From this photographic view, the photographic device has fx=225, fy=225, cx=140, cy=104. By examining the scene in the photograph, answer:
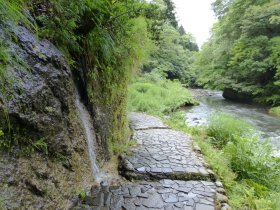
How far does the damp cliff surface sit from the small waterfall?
336mm

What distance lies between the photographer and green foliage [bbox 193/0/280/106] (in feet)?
41.9

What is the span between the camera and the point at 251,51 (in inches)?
525

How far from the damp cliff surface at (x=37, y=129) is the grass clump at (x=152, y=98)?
5204 millimetres

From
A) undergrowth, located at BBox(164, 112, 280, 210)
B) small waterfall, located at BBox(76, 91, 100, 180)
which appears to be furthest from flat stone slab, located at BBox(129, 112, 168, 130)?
small waterfall, located at BBox(76, 91, 100, 180)

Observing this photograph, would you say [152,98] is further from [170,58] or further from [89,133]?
[170,58]

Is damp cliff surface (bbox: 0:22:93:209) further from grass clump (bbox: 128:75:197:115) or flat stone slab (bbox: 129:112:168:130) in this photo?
grass clump (bbox: 128:75:197:115)

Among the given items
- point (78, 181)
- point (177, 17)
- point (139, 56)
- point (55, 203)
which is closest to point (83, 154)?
point (78, 181)

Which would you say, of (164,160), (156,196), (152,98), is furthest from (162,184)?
(152,98)

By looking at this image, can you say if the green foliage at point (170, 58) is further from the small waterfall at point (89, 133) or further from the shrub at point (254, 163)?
the small waterfall at point (89, 133)

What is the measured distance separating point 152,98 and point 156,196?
7916 millimetres

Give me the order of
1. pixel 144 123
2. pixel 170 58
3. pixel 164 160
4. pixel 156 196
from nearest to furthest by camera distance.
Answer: pixel 156 196, pixel 164 160, pixel 144 123, pixel 170 58

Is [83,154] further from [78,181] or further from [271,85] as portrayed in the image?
[271,85]

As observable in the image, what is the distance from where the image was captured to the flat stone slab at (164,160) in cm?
361

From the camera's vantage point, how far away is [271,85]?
13.4 meters
